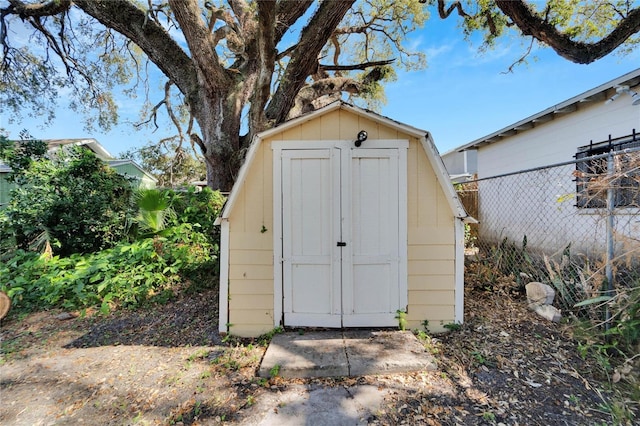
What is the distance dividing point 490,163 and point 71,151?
11.2 metres

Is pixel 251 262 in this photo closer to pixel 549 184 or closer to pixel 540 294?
pixel 540 294

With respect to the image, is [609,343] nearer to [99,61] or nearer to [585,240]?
[585,240]

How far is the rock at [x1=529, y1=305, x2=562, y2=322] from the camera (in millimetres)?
3244

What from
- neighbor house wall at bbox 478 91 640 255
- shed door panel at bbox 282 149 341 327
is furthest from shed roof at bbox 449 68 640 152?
shed door panel at bbox 282 149 341 327

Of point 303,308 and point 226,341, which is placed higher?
point 303,308

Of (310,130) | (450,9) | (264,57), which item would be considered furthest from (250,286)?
(450,9)

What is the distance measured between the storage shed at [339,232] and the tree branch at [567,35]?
5.43 metres

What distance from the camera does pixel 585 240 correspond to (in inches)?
191

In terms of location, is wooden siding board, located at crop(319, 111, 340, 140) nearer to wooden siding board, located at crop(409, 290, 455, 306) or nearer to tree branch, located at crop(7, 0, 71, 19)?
wooden siding board, located at crop(409, 290, 455, 306)

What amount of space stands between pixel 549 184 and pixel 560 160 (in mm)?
578

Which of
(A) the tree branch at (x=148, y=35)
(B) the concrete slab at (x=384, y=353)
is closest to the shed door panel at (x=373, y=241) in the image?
(B) the concrete slab at (x=384, y=353)

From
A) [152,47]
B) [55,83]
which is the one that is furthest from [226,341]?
[55,83]

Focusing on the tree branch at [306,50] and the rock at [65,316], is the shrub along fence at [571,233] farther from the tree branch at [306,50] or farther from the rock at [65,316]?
the rock at [65,316]

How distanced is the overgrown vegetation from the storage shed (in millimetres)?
1845
